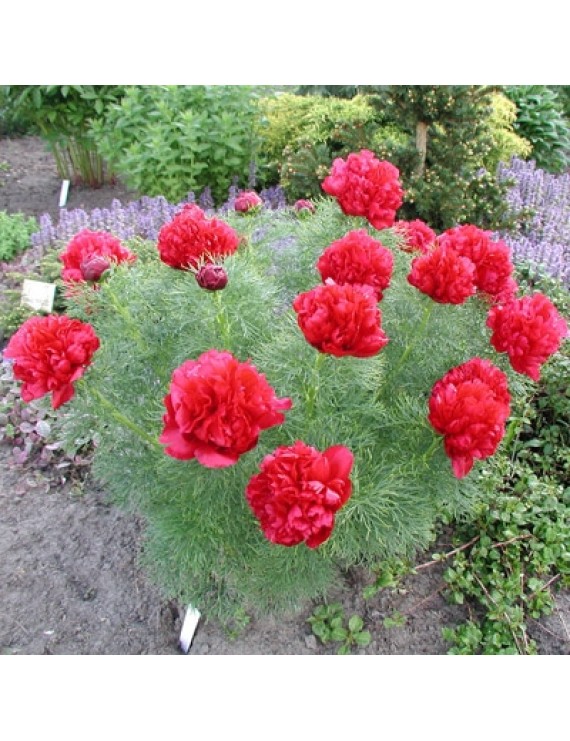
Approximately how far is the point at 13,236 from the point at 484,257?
3.19 metres

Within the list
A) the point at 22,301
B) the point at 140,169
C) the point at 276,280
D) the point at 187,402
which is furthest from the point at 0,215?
the point at 187,402

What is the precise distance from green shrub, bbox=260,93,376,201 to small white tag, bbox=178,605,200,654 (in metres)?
2.46

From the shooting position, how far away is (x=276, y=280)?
1.78 meters

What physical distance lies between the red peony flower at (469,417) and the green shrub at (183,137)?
2922 millimetres

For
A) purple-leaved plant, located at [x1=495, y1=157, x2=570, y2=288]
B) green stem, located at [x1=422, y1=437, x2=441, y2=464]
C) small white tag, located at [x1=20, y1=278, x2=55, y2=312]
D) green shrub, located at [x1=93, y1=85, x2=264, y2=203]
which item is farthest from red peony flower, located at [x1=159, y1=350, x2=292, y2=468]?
green shrub, located at [x1=93, y1=85, x2=264, y2=203]

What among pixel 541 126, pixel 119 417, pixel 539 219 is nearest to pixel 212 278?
pixel 119 417

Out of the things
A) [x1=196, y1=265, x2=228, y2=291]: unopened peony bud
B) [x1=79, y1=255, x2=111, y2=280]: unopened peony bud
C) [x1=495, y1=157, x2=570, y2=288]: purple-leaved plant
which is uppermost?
[x1=196, y1=265, x2=228, y2=291]: unopened peony bud

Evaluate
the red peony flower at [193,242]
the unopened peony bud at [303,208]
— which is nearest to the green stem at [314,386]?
the red peony flower at [193,242]

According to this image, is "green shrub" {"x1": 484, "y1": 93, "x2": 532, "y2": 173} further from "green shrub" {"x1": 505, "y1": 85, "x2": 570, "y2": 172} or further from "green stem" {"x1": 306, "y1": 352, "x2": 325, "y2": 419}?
"green stem" {"x1": 306, "y1": 352, "x2": 325, "y2": 419}

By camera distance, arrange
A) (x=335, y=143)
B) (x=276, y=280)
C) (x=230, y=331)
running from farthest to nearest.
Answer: (x=335, y=143) < (x=276, y=280) < (x=230, y=331)

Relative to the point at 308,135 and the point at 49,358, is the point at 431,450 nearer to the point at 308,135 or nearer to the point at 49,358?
the point at 49,358

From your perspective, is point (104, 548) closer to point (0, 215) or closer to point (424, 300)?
point (424, 300)

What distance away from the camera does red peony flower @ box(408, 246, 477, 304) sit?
1295mm

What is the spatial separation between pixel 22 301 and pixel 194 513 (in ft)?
5.92
